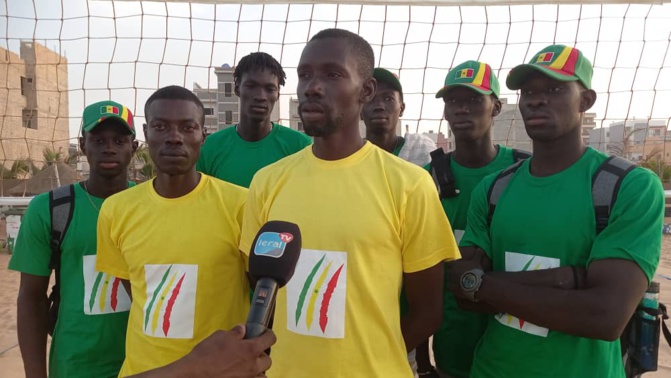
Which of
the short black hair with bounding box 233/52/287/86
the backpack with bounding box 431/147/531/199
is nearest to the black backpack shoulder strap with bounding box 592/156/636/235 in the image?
the backpack with bounding box 431/147/531/199

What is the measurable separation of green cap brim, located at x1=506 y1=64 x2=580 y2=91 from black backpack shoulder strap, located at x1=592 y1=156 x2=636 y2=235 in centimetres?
38

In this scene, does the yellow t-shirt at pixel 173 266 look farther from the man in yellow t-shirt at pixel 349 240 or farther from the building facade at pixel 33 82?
the building facade at pixel 33 82

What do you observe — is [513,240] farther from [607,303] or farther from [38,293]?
[38,293]

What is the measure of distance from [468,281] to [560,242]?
358mm

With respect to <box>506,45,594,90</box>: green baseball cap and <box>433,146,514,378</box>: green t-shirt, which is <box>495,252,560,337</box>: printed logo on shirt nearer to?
<box>433,146,514,378</box>: green t-shirt

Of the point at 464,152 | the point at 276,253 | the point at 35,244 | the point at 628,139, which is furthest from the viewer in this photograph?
the point at 628,139

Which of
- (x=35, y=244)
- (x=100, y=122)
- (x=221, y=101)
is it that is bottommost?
(x=35, y=244)

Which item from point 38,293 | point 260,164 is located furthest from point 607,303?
point 38,293

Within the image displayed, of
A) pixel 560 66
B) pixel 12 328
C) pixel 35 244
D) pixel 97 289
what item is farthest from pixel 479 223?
pixel 12 328

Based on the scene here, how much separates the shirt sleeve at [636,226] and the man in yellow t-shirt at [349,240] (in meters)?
0.52

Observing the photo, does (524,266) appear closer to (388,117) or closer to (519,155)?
(519,155)

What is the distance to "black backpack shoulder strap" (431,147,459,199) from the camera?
2.49m

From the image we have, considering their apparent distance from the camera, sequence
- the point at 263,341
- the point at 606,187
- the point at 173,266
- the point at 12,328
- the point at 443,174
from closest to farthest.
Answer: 1. the point at 263,341
2. the point at 606,187
3. the point at 173,266
4. the point at 443,174
5. the point at 12,328

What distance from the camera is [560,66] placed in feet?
6.38
